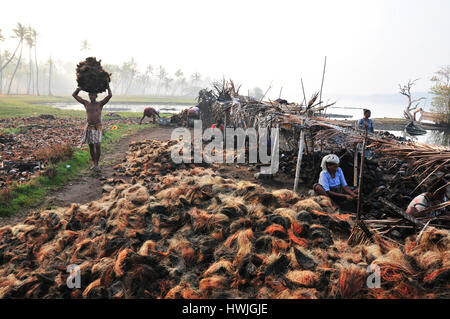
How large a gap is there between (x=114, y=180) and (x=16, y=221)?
263 centimetres

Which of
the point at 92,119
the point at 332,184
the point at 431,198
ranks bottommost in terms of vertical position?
the point at 332,184

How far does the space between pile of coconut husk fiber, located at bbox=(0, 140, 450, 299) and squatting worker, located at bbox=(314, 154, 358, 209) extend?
1.61 m

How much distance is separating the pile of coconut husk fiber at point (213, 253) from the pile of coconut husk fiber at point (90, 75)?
482 cm

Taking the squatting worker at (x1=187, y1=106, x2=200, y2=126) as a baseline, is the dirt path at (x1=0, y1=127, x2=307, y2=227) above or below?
below

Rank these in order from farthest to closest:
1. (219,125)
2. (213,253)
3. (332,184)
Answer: (219,125) < (332,184) < (213,253)

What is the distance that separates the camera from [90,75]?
7605 mm

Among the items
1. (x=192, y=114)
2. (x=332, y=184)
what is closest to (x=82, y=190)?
(x=332, y=184)

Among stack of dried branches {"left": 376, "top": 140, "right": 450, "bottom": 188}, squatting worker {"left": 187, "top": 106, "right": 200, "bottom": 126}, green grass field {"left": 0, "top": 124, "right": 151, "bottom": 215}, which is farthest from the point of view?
squatting worker {"left": 187, "top": 106, "right": 200, "bottom": 126}

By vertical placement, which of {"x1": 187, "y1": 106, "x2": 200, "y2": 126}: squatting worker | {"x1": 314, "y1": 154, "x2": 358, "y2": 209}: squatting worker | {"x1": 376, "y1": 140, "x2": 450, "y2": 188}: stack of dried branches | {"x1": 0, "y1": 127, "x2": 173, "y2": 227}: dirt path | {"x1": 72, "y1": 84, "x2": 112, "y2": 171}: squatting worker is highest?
{"x1": 187, "y1": 106, "x2": 200, "y2": 126}: squatting worker

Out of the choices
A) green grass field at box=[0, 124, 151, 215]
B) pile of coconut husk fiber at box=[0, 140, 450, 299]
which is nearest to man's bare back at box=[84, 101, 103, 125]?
green grass field at box=[0, 124, 151, 215]

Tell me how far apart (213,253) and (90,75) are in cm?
707

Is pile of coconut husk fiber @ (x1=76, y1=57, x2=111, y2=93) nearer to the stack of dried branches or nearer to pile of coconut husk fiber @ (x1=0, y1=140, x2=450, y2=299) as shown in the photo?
pile of coconut husk fiber @ (x1=0, y1=140, x2=450, y2=299)

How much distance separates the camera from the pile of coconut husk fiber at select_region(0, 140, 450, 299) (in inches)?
91.5

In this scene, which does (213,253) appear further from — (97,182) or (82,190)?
(97,182)
